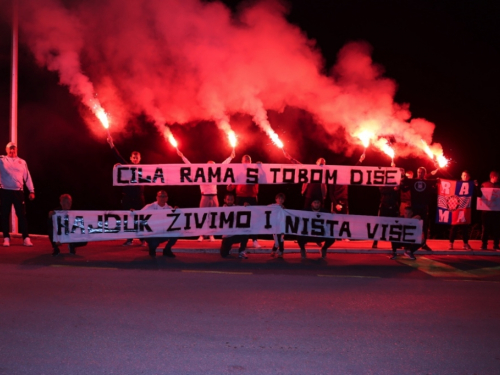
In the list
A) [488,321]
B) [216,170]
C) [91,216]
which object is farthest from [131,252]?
[488,321]

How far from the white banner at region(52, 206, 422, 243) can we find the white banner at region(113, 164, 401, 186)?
1080mm

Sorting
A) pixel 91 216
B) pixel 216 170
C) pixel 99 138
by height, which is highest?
pixel 99 138

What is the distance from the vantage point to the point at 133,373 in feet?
16.0

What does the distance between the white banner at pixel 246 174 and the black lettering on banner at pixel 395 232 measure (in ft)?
4.33

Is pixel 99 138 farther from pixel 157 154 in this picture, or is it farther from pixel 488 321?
pixel 488 321

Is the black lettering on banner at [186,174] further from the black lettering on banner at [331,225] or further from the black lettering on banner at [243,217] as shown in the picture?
the black lettering on banner at [331,225]

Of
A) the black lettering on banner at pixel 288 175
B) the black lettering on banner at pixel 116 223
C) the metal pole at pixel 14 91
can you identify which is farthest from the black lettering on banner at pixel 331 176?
the metal pole at pixel 14 91

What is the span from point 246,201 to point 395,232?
3209 millimetres

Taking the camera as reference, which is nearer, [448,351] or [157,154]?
[448,351]

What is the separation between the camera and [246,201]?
518 inches

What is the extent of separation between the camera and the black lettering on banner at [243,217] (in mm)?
12273

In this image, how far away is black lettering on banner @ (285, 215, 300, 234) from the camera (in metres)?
12.3

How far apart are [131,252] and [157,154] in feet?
45.6

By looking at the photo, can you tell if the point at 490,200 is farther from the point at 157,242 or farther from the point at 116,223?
the point at 116,223
